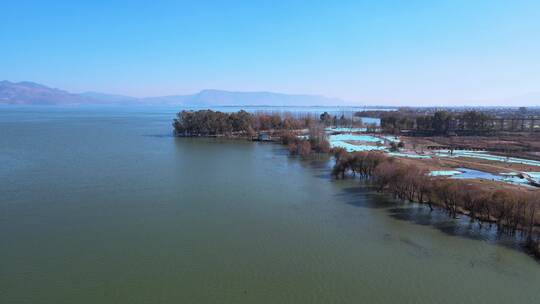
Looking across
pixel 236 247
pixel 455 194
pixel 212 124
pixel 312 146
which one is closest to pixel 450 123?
pixel 312 146

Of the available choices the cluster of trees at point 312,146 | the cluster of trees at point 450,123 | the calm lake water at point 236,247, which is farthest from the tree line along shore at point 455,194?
the cluster of trees at point 450,123

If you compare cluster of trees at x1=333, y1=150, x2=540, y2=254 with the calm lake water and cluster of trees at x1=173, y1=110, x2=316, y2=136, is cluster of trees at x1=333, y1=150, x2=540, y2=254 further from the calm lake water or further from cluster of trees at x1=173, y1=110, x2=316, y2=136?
cluster of trees at x1=173, y1=110, x2=316, y2=136

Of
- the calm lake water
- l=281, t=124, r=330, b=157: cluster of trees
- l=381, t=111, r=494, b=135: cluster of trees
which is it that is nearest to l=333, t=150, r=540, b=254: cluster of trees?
the calm lake water

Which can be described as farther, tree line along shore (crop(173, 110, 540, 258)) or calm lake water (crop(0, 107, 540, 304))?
tree line along shore (crop(173, 110, 540, 258))

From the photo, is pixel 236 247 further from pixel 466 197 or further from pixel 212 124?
pixel 212 124

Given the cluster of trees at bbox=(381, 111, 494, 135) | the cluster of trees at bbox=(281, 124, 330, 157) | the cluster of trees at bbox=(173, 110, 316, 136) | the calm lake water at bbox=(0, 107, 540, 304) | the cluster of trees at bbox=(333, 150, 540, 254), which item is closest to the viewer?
the calm lake water at bbox=(0, 107, 540, 304)
